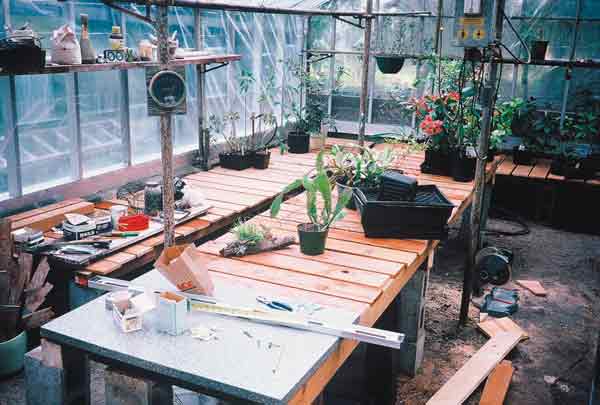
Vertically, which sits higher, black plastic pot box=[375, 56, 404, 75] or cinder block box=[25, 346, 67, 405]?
black plastic pot box=[375, 56, 404, 75]

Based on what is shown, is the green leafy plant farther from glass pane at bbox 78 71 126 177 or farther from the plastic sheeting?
glass pane at bbox 78 71 126 177

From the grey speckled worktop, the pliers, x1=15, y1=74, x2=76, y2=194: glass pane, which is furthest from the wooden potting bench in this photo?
x1=15, y1=74, x2=76, y2=194: glass pane

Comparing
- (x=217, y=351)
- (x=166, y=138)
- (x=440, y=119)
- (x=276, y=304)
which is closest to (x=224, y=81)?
(x=440, y=119)

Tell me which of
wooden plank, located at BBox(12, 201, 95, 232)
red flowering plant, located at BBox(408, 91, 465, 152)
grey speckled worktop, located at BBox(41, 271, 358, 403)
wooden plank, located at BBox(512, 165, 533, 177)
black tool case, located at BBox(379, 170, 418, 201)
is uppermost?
red flowering plant, located at BBox(408, 91, 465, 152)

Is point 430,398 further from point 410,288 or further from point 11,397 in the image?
point 11,397

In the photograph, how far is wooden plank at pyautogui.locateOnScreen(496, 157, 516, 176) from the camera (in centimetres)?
726

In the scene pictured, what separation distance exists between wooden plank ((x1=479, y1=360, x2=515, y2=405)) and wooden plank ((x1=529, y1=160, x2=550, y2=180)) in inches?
142

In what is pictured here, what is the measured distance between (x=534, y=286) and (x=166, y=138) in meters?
3.92

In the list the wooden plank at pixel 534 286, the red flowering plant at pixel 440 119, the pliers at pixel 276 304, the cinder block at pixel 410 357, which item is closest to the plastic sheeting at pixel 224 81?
the red flowering plant at pixel 440 119

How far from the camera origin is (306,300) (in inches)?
109

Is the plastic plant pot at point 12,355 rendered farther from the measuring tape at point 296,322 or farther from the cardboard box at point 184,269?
the cardboard box at point 184,269

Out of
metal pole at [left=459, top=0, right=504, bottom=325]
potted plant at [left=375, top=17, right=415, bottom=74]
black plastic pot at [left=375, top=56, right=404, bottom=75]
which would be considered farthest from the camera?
potted plant at [left=375, top=17, right=415, bottom=74]

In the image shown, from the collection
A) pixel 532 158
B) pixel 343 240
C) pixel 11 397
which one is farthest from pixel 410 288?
pixel 532 158

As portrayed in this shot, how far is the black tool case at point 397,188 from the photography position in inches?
147
